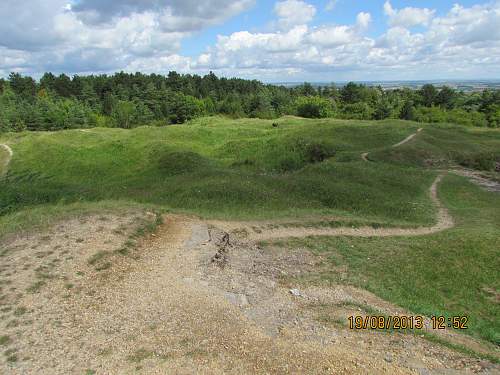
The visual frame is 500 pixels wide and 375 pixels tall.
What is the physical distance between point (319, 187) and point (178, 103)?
92063 millimetres

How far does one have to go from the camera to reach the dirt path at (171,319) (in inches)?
361

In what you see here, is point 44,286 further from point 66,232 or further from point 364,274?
point 364,274

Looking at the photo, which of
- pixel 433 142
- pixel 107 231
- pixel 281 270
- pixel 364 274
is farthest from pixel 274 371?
pixel 433 142

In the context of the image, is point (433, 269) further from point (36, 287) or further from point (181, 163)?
point (181, 163)

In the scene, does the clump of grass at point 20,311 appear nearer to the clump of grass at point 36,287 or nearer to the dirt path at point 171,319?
the dirt path at point 171,319

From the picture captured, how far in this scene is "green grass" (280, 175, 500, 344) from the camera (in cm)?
1494

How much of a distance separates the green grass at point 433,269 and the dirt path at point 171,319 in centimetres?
263

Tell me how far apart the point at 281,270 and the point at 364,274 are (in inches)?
158

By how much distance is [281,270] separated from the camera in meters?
16.2

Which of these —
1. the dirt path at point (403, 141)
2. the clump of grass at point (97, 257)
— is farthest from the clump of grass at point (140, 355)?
the dirt path at point (403, 141)

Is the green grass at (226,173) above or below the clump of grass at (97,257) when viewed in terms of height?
below

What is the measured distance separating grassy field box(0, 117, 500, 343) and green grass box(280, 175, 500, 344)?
0.23 feet
